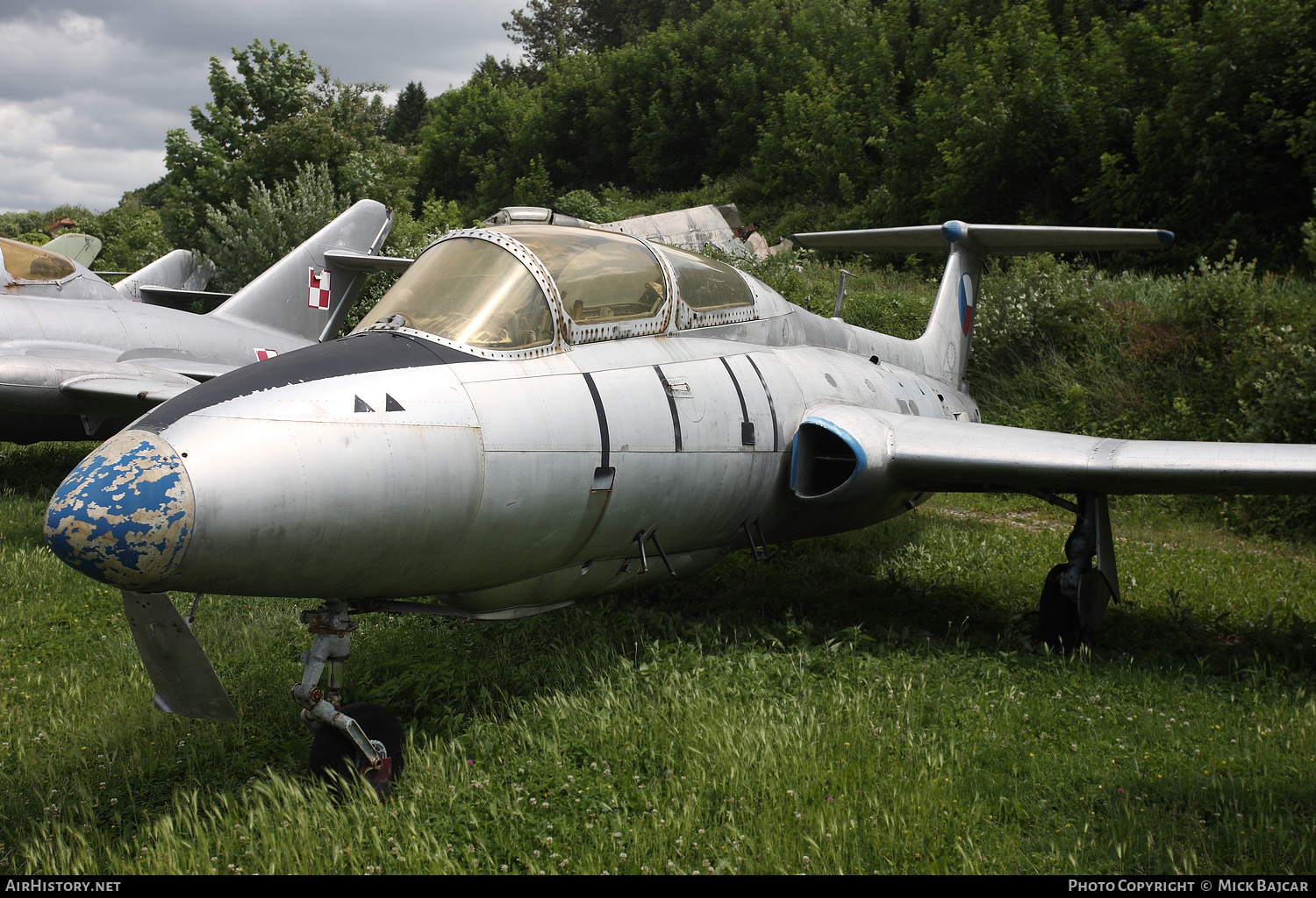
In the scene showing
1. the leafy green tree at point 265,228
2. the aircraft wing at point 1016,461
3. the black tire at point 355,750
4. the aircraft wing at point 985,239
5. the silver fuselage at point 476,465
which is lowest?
the black tire at point 355,750

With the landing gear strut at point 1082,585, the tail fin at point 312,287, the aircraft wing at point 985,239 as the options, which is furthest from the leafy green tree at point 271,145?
the landing gear strut at point 1082,585

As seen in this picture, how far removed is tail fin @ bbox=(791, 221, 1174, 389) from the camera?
8.63 metres

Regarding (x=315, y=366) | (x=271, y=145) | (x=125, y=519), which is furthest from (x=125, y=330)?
(x=271, y=145)

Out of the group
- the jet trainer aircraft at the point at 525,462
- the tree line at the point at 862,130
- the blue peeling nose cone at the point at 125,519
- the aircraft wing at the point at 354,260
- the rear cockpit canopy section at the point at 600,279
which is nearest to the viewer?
the blue peeling nose cone at the point at 125,519

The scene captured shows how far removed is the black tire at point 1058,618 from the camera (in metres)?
6.04

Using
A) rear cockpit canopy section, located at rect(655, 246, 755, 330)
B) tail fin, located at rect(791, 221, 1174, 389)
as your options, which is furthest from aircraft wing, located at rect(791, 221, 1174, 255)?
rear cockpit canopy section, located at rect(655, 246, 755, 330)

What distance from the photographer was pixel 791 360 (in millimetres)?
6191

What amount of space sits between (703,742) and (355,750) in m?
1.58

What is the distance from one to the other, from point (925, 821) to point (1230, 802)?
1355 mm

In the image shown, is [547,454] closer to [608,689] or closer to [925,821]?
[608,689]

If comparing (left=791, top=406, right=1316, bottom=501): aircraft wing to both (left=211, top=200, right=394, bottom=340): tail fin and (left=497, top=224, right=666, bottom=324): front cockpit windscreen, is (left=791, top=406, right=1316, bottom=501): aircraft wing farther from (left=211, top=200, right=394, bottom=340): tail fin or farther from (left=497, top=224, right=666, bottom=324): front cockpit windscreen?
(left=211, top=200, right=394, bottom=340): tail fin

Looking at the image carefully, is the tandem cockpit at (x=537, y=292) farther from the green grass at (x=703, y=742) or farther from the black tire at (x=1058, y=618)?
the black tire at (x=1058, y=618)

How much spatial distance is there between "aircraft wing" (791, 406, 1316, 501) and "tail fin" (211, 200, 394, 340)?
9506 millimetres
